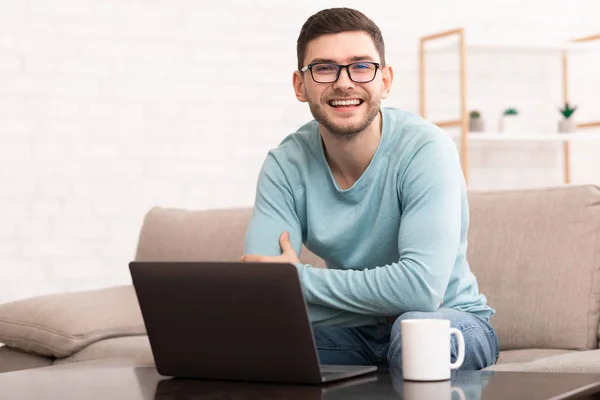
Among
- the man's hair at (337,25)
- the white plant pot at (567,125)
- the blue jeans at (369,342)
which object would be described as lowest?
the blue jeans at (369,342)

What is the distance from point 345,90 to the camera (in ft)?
6.48

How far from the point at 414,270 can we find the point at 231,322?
499mm

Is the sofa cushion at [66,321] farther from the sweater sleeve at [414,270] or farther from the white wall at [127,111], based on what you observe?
the sweater sleeve at [414,270]

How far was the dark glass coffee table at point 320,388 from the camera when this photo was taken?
131cm

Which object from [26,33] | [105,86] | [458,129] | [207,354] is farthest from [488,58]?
[207,354]

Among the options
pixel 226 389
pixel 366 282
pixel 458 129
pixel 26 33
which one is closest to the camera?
pixel 226 389

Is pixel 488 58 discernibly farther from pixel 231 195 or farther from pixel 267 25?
pixel 231 195

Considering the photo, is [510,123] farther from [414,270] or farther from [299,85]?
[414,270]

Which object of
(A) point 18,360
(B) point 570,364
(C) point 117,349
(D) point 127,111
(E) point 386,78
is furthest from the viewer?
(D) point 127,111

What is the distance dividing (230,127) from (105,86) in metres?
0.60

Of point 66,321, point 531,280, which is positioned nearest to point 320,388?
point 531,280

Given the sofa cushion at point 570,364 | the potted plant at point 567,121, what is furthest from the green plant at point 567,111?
the sofa cushion at point 570,364

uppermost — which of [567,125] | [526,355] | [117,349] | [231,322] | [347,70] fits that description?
[347,70]

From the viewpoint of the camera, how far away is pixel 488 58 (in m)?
4.95
